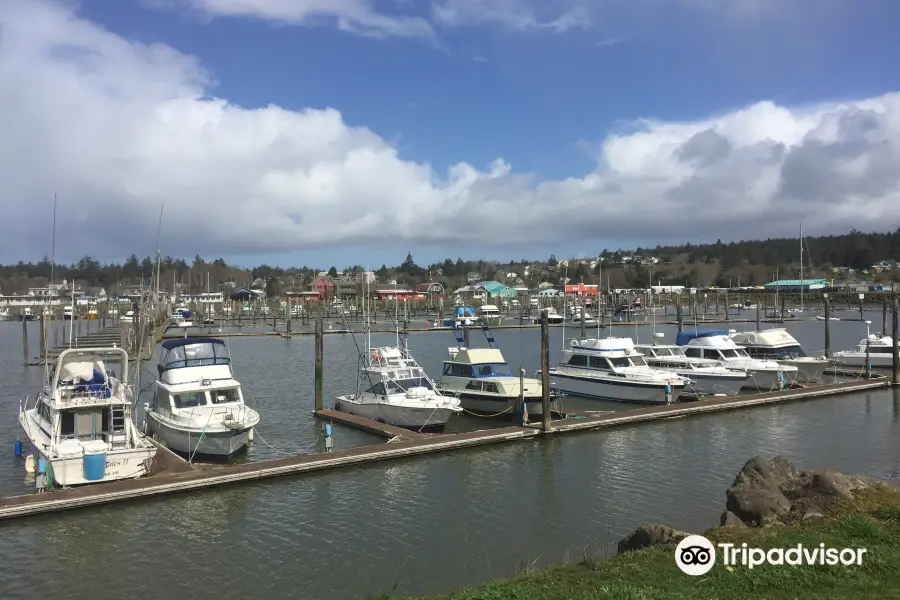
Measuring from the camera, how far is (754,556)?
10.5m

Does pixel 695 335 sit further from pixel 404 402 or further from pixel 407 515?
pixel 407 515

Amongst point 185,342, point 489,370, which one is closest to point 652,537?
point 185,342

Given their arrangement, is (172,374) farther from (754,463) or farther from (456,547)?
(754,463)

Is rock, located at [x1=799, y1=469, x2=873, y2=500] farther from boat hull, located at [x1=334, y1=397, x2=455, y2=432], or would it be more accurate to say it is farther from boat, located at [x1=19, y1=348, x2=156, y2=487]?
boat, located at [x1=19, y1=348, x2=156, y2=487]

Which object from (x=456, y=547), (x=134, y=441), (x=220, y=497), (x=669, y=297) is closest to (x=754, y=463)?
(x=456, y=547)

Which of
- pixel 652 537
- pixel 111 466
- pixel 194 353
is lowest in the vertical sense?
pixel 111 466

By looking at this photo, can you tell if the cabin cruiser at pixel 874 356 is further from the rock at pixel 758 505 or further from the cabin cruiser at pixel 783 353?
the rock at pixel 758 505

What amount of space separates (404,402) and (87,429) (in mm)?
11194

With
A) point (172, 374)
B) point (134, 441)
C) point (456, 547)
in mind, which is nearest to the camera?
point (456, 547)

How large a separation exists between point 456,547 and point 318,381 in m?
16.5

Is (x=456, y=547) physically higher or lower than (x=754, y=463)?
lower

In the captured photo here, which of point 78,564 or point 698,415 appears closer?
point 78,564

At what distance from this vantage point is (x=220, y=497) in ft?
61.7

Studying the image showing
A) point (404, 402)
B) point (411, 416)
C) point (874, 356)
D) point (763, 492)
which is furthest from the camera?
point (874, 356)
